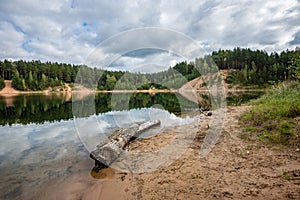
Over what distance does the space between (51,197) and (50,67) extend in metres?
113

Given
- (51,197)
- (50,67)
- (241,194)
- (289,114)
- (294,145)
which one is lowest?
(51,197)

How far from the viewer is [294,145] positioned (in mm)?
6027

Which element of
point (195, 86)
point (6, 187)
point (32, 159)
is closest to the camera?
point (6, 187)

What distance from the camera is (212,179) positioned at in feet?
16.2

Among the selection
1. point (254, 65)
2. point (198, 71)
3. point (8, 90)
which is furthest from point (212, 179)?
point (8, 90)

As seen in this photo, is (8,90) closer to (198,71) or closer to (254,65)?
(198,71)

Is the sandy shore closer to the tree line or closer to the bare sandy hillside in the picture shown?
the tree line

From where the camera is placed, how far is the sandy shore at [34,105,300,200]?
419 centimetres

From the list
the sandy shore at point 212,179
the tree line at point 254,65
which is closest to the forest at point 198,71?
the tree line at point 254,65

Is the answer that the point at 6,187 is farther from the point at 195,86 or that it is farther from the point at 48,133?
the point at 195,86

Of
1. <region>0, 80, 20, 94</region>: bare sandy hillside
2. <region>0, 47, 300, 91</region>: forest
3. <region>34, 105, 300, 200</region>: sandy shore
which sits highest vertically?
<region>0, 47, 300, 91</region>: forest

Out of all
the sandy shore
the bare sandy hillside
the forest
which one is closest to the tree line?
the forest

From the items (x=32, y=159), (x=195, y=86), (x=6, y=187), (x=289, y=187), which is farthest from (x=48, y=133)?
(x=195, y=86)

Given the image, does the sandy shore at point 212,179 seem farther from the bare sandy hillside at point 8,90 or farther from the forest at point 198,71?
the bare sandy hillside at point 8,90
